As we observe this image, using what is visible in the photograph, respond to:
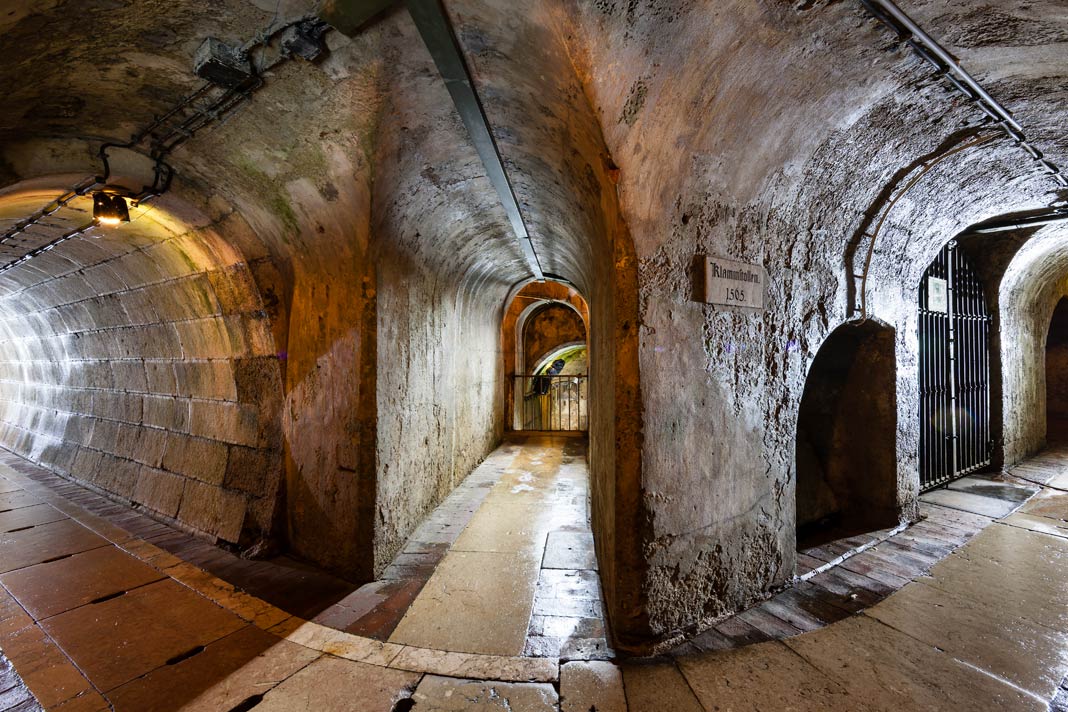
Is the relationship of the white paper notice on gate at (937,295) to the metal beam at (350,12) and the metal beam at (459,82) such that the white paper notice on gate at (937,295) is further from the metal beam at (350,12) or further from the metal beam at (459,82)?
the metal beam at (350,12)

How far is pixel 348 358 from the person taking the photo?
361 cm

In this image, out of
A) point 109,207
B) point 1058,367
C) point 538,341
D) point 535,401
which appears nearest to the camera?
point 109,207

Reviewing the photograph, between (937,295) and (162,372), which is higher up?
(937,295)

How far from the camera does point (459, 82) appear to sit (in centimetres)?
263

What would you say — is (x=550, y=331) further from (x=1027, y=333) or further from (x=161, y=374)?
(x=1027, y=333)

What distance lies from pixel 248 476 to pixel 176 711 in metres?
2.35

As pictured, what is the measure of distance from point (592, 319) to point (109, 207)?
4.50 m

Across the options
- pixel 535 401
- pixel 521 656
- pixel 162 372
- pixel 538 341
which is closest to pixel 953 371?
pixel 521 656

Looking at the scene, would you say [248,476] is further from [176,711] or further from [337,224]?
[337,224]

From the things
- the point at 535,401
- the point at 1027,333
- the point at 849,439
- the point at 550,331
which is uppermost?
the point at 550,331

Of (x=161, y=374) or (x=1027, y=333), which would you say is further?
(x=1027, y=333)

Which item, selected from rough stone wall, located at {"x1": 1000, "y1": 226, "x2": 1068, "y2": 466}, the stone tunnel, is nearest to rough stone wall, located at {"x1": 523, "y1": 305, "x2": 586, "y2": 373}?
the stone tunnel

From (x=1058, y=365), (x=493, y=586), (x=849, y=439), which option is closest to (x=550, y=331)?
(x=849, y=439)

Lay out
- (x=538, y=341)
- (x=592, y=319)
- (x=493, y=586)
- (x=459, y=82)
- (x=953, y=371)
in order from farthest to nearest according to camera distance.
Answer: (x=538, y=341)
(x=953, y=371)
(x=592, y=319)
(x=493, y=586)
(x=459, y=82)
